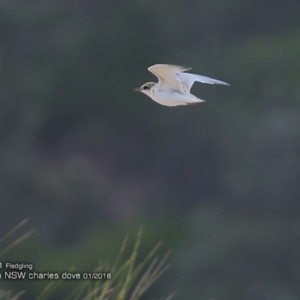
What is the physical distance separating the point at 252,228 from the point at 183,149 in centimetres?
234

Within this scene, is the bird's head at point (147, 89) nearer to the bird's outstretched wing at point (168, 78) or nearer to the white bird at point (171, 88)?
the white bird at point (171, 88)

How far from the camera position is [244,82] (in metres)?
14.0

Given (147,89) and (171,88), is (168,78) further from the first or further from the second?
(147,89)

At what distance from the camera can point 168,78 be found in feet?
15.7

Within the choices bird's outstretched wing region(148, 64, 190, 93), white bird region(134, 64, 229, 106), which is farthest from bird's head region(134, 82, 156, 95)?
bird's outstretched wing region(148, 64, 190, 93)

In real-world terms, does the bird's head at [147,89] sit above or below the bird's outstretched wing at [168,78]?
below

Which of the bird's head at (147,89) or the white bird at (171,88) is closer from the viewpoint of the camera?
the white bird at (171,88)

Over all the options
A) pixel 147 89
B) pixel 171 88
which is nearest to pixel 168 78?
pixel 171 88

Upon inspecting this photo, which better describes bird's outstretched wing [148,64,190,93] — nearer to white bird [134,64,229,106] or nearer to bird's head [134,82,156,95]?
white bird [134,64,229,106]

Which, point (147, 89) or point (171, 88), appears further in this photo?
point (147, 89)

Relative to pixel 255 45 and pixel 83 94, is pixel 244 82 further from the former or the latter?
pixel 83 94

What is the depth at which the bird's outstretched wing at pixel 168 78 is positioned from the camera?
15.2 feet

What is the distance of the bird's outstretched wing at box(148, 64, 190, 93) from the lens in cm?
463

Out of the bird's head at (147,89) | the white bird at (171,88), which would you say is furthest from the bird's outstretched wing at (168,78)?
the bird's head at (147,89)
